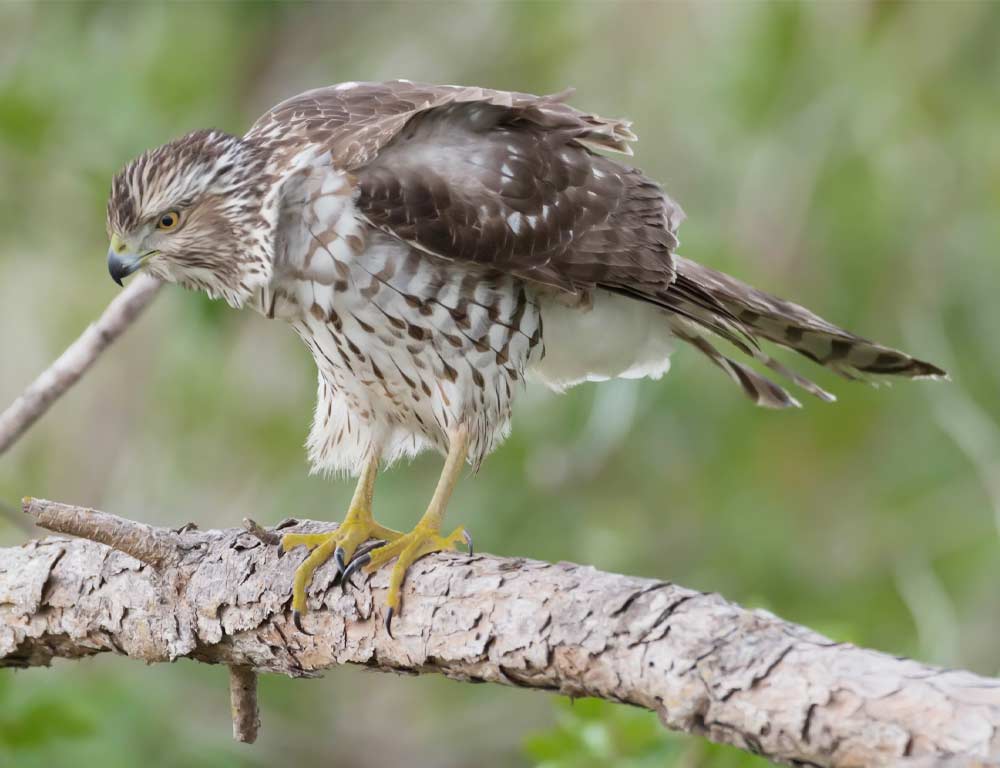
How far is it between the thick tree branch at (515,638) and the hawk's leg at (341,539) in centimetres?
3

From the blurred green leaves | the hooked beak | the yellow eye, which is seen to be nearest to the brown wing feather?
the yellow eye

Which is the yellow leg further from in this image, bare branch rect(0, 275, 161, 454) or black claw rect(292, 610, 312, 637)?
bare branch rect(0, 275, 161, 454)

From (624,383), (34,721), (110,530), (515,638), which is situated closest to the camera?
(515,638)

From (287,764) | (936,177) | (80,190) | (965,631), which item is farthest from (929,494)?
(80,190)

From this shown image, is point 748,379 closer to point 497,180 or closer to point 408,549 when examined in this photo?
point 497,180

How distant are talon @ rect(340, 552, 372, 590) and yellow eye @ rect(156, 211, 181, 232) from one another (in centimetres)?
92

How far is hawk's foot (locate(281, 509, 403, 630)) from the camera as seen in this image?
8.80 ft

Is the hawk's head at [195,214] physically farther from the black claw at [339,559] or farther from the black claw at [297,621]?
the black claw at [297,621]

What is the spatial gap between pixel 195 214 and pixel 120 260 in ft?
0.68

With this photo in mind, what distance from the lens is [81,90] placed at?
568 centimetres

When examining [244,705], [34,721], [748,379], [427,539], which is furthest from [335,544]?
[748,379]

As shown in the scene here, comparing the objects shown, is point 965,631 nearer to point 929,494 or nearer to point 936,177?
point 929,494

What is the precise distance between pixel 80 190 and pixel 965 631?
186 inches

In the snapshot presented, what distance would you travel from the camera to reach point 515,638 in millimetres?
2262
